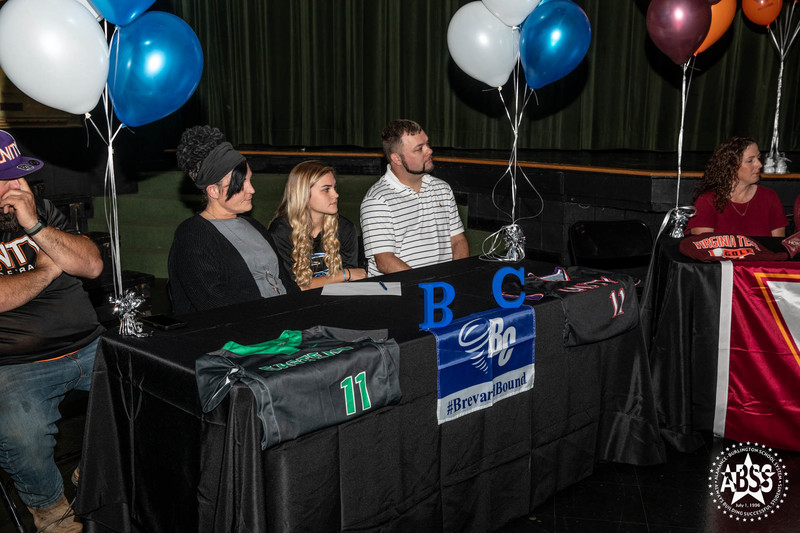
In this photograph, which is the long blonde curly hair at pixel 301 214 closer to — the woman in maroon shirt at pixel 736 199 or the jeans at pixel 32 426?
the jeans at pixel 32 426

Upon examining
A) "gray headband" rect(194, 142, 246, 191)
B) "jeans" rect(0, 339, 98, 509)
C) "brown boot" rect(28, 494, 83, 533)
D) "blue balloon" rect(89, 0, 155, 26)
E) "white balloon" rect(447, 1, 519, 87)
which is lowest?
"brown boot" rect(28, 494, 83, 533)

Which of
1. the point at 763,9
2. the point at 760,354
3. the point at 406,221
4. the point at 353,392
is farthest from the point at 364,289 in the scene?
the point at 763,9

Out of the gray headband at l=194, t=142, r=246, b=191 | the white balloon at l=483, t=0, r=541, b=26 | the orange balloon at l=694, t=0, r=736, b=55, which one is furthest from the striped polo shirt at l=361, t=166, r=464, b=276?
the orange balloon at l=694, t=0, r=736, b=55

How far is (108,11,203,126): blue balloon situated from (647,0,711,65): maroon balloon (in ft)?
8.57

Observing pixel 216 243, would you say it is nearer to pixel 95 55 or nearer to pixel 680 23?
pixel 95 55

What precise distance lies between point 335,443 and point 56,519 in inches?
48.4

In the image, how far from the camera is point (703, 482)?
2.94 metres

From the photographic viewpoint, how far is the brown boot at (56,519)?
2.50m

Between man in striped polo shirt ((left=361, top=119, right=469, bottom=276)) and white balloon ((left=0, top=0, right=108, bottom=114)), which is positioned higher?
white balloon ((left=0, top=0, right=108, bottom=114))

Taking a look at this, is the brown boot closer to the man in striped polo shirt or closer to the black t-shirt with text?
the black t-shirt with text

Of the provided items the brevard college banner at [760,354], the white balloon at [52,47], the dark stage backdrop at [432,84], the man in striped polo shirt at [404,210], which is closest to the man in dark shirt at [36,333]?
the white balloon at [52,47]

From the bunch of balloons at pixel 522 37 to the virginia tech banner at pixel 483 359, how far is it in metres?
1.58

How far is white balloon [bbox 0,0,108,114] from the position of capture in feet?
7.74

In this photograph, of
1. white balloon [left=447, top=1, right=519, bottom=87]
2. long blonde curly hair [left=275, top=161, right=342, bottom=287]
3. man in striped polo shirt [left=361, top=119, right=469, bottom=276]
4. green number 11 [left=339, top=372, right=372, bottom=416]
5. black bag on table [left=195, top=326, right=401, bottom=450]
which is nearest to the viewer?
black bag on table [left=195, top=326, right=401, bottom=450]
